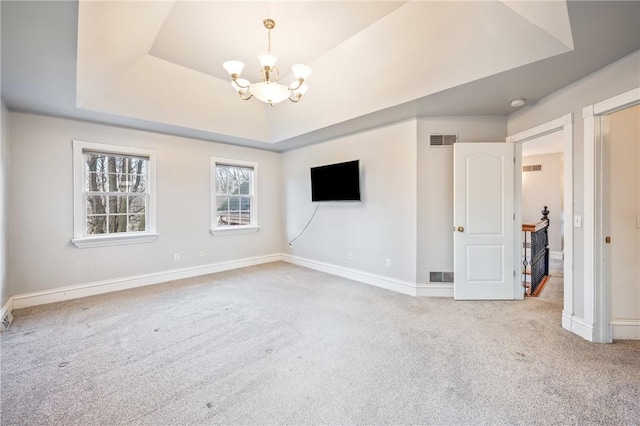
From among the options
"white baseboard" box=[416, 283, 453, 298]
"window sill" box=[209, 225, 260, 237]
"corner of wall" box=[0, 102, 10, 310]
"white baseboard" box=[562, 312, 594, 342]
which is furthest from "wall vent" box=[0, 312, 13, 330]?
"white baseboard" box=[562, 312, 594, 342]

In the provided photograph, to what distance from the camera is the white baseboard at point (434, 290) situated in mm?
3748

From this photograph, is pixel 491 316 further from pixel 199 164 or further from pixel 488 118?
pixel 199 164

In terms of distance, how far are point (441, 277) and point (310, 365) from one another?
95.9 inches

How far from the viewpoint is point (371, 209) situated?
4391mm

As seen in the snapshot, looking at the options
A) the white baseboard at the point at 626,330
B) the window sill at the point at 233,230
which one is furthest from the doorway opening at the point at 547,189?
the window sill at the point at 233,230

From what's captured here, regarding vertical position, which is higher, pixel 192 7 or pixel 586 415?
pixel 192 7

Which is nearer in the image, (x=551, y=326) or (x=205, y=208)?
(x=551, y=326)

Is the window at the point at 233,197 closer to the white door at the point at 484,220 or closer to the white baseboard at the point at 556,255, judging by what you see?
the white door at the point at 484,220

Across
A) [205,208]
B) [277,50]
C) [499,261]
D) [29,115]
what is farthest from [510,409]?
[29,115]

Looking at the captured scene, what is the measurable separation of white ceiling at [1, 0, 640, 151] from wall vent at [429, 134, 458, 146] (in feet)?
1.03

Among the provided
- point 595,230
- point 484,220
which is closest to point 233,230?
point 484,220

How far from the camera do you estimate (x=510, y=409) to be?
170 centimetres

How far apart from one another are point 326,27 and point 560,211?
6947 mm

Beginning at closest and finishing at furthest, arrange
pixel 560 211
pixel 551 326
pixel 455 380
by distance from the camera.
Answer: pixel 455 380 → pixel 551 326 → pixel 560 211
